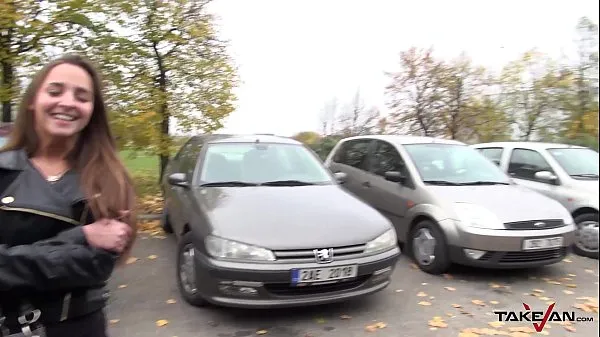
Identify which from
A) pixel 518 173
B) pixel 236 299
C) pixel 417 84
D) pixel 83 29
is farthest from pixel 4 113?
pixel 417 84

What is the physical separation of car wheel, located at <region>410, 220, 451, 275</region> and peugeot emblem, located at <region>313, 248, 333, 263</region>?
196 cm

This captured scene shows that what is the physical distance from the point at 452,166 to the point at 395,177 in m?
0.84

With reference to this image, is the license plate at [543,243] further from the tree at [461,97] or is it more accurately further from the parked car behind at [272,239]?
the tree at [461,97]

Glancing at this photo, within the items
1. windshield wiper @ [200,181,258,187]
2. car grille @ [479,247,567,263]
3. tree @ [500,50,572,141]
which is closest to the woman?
windshield wiper @ [200,181,258,187]

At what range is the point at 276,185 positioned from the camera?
4711 mm

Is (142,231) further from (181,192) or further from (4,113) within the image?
(4,113)

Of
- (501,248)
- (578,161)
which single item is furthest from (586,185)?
(501,248)

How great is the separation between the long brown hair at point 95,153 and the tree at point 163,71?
5.50m

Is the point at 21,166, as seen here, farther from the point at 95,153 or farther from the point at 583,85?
the point at 583,85

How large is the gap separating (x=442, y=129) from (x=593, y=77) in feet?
17.1

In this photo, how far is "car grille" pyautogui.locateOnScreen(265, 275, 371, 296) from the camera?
3564 millimetres

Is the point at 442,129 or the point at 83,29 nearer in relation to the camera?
the point at 83,29

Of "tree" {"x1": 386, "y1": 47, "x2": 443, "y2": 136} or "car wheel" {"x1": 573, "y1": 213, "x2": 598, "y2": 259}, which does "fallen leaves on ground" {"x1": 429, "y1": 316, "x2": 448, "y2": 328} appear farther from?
"tree" {"x1": 386, "y1": 47, "x2": 443, "y2": 136}

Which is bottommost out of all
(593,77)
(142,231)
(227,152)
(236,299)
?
(142,231)
